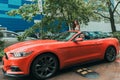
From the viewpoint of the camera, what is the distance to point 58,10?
10797mm

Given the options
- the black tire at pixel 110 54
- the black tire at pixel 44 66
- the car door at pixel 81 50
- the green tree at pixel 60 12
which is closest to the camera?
the black tire at pixel 44 66

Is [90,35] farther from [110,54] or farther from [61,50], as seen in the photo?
[61,50]

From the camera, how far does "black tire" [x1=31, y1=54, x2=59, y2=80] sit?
5738 millimetres

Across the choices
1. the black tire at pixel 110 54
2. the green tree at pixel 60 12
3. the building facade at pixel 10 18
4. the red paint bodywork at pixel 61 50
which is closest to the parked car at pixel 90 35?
the red paint bodywork at pixel 61 50

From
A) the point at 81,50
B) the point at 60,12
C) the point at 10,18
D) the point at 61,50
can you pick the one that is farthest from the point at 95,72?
the point at 10,18

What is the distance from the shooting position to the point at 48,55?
6.01m

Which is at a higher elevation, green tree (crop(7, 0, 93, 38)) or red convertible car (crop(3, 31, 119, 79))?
green tree (crop(7, 0, 93, 38))

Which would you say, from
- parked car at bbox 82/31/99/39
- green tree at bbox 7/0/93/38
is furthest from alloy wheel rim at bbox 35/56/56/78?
green tree at bbox 7/0/93/38

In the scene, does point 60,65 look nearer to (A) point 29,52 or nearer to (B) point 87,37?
(A) point 29,52

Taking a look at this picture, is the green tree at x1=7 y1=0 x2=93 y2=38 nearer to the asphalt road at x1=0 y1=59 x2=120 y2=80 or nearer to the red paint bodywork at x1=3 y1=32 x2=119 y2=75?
the red paint bodywork at x1=3 y1=32 x2=119 y2=75

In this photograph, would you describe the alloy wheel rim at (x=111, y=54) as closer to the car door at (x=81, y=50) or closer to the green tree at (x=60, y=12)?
the car door at (x=81, y=50)

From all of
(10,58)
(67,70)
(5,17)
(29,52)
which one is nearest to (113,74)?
(67,70)

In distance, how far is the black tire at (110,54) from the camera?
780 centimetres

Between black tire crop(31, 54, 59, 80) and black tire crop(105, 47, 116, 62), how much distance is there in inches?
93.0
